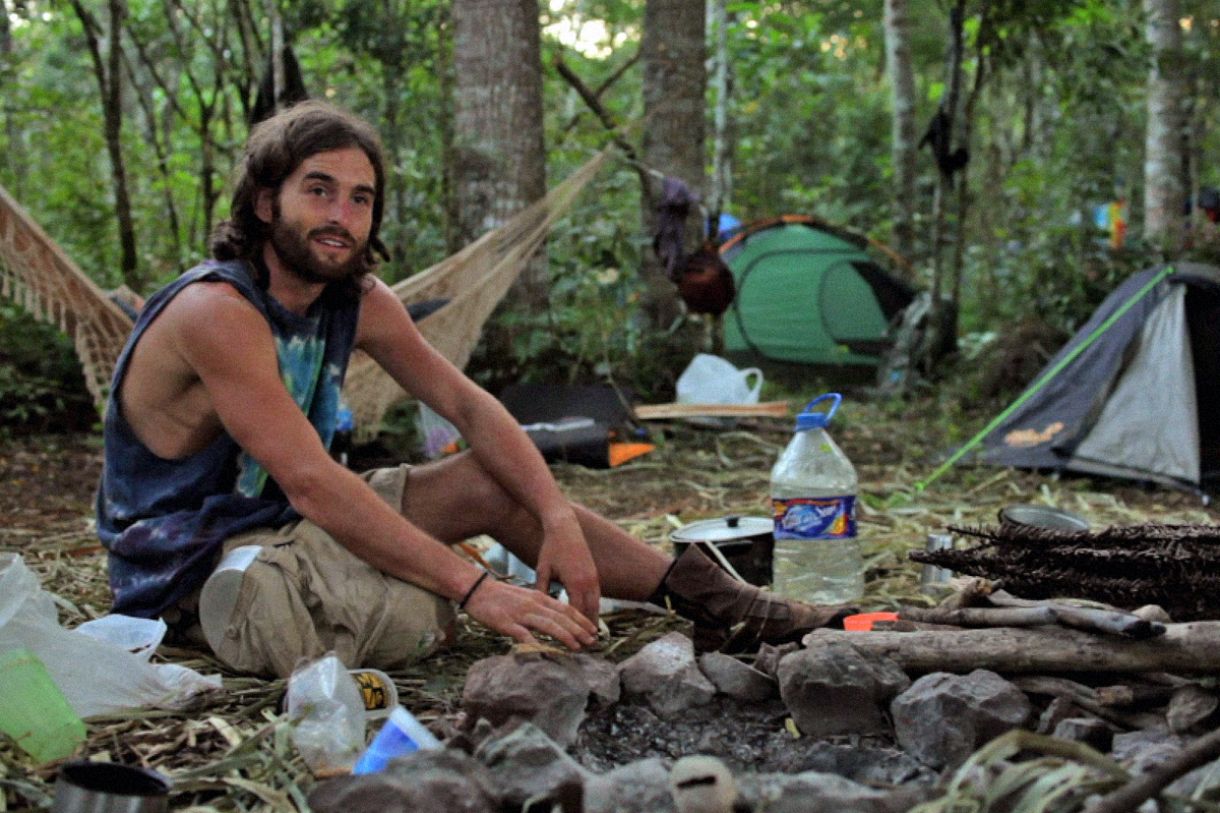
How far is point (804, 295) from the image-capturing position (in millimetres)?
8578

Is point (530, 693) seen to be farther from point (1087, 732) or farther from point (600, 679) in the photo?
point (1087, 732)

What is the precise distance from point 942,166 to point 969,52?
1331mm

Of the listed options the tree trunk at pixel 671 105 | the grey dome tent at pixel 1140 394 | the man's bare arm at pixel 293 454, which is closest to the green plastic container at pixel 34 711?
the man's bare arm at pixel 293 454

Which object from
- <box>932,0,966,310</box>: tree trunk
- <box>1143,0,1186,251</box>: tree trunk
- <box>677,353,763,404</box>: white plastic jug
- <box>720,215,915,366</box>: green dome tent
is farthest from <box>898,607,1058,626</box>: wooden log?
<box>1143,0,1186,251</box>: tree trunk

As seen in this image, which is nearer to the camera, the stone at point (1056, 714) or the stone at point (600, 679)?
the stone at point (1056, 714)

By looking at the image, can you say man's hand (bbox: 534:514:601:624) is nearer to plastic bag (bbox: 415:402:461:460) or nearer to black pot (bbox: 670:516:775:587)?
black pot (bbox: 670:516:775:587)

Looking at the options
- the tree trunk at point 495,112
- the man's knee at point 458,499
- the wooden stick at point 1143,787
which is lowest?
the wooden stick at point 1143,787

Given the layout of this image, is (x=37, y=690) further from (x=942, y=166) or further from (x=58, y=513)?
(x=942, y=166)

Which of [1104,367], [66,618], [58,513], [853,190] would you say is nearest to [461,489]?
[66,618]

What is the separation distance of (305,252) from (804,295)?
6588 millimetres

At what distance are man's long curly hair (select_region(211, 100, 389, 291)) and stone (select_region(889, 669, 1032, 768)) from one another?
1.43m

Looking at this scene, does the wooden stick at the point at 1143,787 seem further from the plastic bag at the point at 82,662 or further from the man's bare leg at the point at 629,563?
the plastic bag at the point at 82,662

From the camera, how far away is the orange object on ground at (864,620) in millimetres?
2228

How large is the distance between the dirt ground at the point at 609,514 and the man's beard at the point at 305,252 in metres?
0.76
